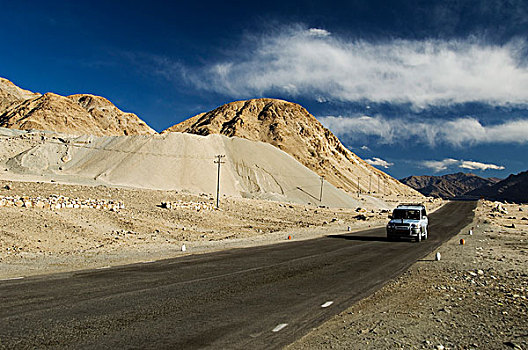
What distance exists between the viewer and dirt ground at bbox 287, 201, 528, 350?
20.3 feet

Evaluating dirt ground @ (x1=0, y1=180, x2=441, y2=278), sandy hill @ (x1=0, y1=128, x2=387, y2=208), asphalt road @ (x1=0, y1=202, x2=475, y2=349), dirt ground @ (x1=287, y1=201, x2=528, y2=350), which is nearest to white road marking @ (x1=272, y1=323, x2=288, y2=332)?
asphalt road @ (x1=0, y1=202, x2=475, y2=349)

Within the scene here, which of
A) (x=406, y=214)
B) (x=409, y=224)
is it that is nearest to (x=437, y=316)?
(x=409, y=224)

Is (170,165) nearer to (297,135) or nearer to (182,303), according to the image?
(182,303)

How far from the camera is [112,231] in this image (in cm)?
2462

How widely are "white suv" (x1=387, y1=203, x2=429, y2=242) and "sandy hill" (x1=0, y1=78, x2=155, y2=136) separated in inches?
5945

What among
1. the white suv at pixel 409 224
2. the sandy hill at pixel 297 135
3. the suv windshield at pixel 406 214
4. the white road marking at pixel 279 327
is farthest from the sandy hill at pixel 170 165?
the sandy hill at pixel 297 135

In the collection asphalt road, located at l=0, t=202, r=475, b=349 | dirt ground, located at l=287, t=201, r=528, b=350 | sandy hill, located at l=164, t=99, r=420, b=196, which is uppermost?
sandy hill, located at l=164, t=99, r=420, b=196

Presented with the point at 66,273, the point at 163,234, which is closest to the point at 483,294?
the point at 66,273

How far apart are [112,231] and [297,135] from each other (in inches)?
5977

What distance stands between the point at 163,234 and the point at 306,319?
20670 mm

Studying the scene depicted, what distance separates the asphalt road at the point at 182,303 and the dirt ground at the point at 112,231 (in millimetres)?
3143

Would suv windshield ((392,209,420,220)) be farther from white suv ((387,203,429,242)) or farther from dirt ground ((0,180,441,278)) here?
dirt ground ((0,180,441,278))

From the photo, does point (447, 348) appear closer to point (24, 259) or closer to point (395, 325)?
point (395, 325)

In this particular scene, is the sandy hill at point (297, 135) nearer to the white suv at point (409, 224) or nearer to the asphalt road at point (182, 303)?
the white suv at point (409, 224)
